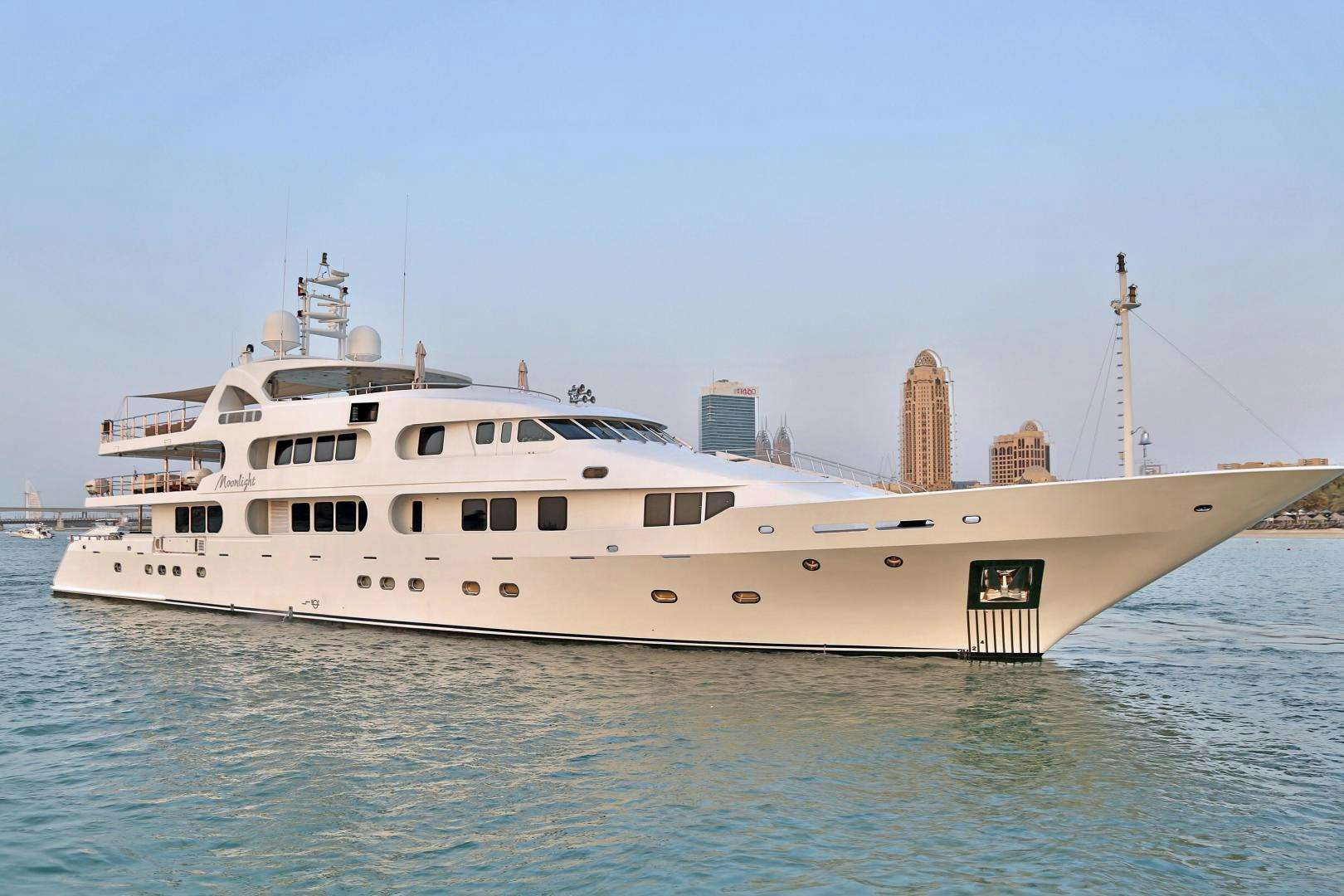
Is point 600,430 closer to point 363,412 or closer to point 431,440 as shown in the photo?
point 431,440

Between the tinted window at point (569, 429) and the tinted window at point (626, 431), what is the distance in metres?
0.71

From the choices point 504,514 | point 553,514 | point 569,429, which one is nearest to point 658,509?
point 553,514

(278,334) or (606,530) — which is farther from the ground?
(278,334)

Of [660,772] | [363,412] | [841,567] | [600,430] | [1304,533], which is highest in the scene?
[363,412]

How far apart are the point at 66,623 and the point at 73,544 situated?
623 centimetres

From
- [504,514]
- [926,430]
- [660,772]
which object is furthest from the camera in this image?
[926,430]

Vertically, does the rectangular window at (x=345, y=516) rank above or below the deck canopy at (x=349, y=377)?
below

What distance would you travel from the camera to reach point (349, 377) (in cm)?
2306

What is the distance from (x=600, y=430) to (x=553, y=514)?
2.02m

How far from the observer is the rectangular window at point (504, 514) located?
56.7 ft

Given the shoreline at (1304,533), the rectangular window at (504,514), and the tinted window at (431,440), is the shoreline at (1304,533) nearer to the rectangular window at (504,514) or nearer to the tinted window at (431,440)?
the rectangular window at (504,514)

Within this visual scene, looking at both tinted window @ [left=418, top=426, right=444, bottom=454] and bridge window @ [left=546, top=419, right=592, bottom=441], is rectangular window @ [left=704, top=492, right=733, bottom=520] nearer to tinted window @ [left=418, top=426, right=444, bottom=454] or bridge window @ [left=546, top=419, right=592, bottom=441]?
bridge window @ [left=546, top=419, right=592, bottom=441]

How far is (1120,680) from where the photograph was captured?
46.4 ft

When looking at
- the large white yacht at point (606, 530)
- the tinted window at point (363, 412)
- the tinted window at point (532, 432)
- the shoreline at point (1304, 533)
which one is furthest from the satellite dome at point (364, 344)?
the shoreline at point (1304, 533)
